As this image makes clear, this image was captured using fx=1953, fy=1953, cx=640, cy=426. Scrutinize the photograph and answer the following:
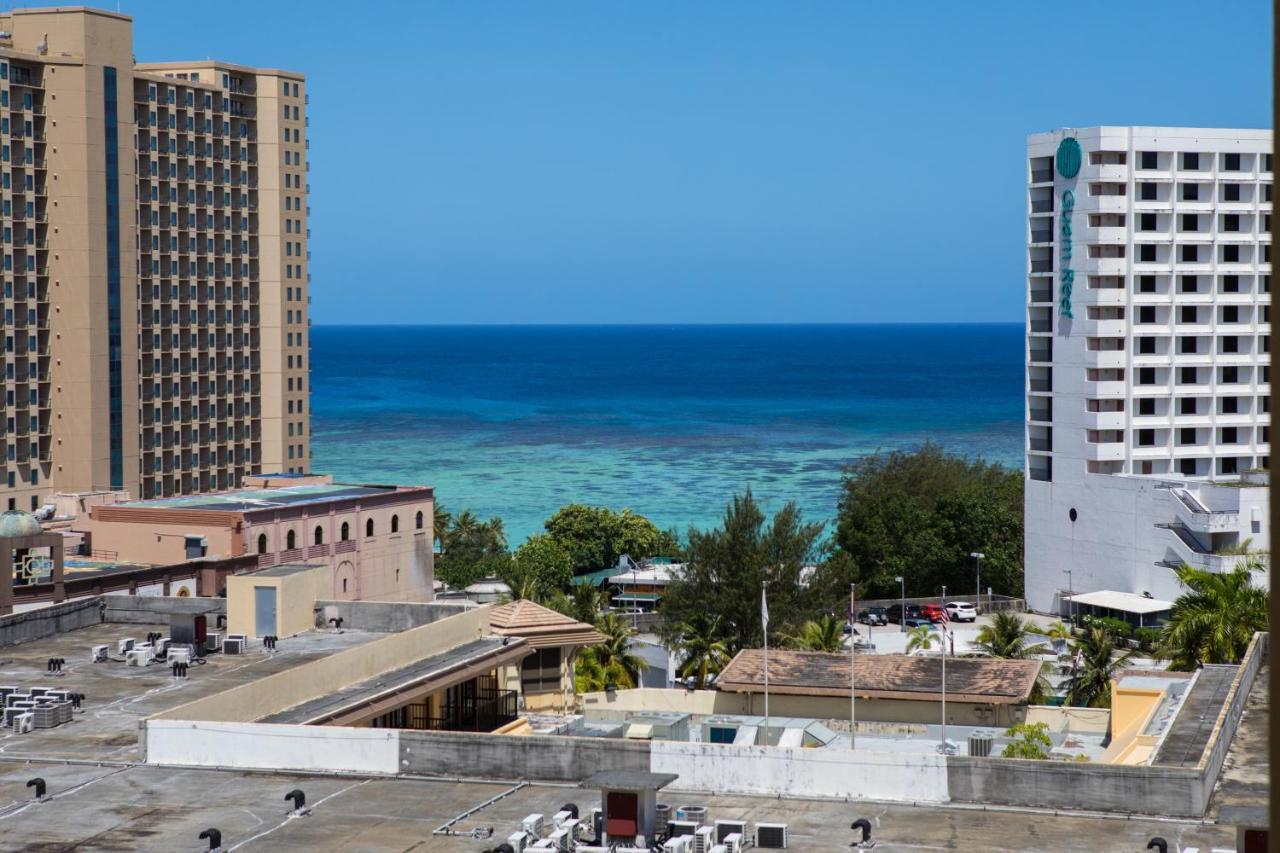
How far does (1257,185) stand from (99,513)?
6966cm

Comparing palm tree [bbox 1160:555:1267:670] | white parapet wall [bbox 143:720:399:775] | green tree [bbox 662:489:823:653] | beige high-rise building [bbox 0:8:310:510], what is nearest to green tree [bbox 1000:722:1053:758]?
palm tree [bbox 1160:555:1267:670]

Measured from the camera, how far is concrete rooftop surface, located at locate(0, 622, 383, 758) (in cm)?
4297

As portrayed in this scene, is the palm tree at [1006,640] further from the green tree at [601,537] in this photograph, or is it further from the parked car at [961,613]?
the green tree at [601,537]

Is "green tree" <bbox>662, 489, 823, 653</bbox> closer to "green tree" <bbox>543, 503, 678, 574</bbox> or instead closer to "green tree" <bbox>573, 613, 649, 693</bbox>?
"green tree" <bbox>573, 613, 649, 693</bbox>

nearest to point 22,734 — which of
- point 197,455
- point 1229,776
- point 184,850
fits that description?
point 184,850

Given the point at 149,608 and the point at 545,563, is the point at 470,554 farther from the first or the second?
the point at 149,608

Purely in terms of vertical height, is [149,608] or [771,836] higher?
[149,608]

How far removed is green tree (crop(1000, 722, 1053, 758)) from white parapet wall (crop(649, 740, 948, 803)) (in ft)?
52.4

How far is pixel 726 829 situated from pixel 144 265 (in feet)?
409

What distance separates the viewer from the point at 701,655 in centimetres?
8162

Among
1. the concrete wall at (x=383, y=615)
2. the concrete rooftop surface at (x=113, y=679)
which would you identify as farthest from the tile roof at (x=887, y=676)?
the concrete rooftop surface at (x=113, y=679)

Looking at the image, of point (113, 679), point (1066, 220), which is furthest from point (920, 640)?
point (113, 679)

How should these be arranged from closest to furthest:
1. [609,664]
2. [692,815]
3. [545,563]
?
[692,815] → [609,664] → [545,563]

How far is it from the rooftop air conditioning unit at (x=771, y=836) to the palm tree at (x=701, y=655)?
154 feet
